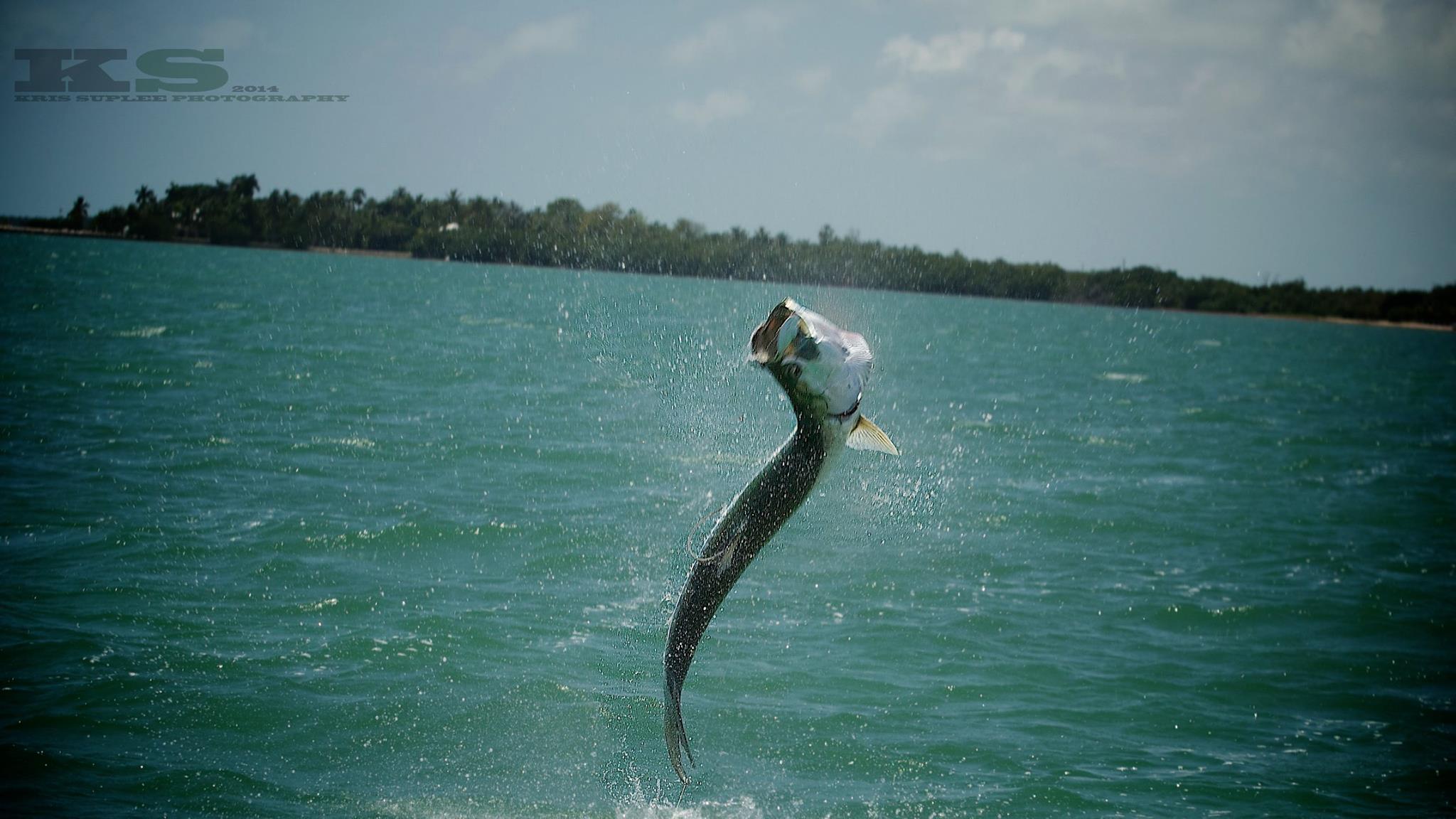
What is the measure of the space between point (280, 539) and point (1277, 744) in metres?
13.0

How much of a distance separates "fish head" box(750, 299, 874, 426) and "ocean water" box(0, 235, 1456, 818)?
518 millimetres

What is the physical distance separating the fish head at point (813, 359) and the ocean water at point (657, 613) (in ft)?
1.70

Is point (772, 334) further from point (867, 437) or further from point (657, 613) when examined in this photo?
point (657, 613)

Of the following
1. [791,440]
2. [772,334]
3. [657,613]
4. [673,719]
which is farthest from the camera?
[657,613]

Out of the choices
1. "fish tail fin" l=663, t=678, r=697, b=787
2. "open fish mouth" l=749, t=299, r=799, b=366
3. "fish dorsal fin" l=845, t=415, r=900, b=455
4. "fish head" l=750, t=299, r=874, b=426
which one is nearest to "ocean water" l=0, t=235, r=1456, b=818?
"fish dorsal fin" l=845, t=415, r=900, b=455

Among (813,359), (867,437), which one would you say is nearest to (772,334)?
(813,359)

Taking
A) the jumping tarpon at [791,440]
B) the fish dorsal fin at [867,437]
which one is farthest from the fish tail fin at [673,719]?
the fish dorsal fin at [867,437]

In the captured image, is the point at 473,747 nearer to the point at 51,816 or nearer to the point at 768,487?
the point at 51,816

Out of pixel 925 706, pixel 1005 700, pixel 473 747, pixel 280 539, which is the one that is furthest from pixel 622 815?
pixel 280 539

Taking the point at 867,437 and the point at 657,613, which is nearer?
the point at 867,437

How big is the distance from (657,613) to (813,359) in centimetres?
938

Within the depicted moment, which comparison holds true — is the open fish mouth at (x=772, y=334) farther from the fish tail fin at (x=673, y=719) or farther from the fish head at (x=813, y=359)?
the fish tail fin at (x=673, y=719)

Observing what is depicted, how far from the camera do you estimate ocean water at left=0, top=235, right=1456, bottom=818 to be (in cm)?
1009

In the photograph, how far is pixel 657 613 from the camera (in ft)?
45.1
